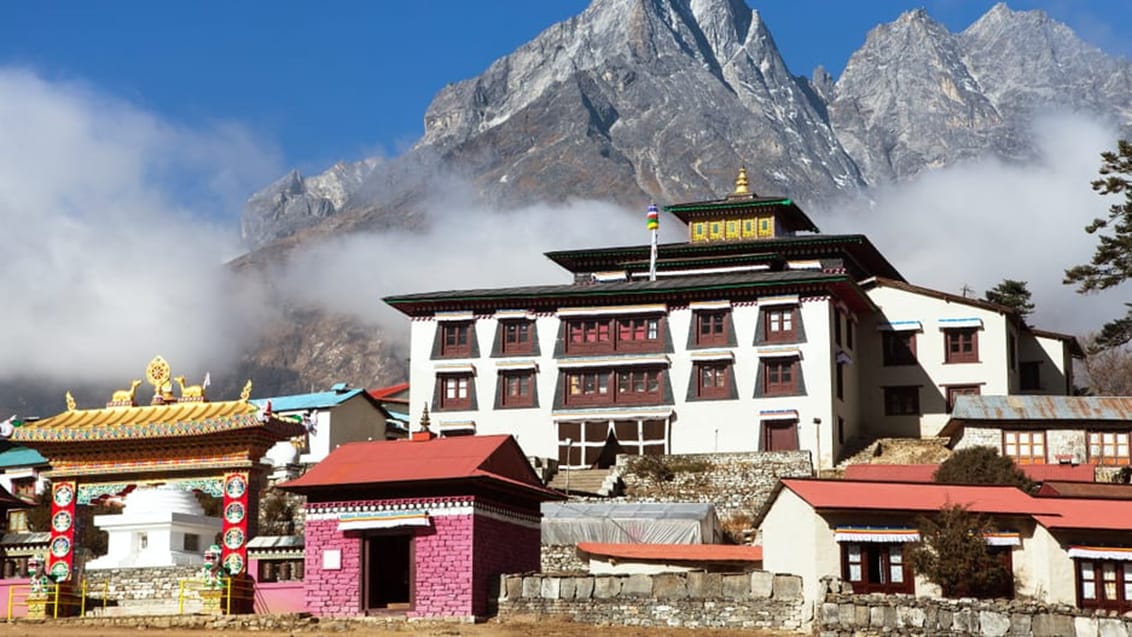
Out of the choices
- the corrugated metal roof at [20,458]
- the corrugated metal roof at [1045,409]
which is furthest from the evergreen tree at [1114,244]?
the corrugated metal roof at [20,458]

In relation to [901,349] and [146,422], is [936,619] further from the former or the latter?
[901,349]

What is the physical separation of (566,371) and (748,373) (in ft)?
25.9

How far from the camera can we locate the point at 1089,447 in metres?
61.1

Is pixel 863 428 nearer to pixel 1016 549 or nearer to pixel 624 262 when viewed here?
pixel 624 262

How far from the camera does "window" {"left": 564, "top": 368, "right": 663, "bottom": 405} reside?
69375 mm

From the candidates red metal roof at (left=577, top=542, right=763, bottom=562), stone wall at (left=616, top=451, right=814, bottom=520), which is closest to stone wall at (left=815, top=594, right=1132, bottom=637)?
red metal roof at (left=577, top=542, right=763, bottom=562)

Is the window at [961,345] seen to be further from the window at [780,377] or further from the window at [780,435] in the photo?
the window at [780,435]

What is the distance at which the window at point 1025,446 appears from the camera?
61.1m

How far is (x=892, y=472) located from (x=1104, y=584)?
16.6 m

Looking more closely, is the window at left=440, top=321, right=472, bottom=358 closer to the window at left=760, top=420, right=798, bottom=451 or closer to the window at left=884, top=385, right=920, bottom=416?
the window at left=760, top=420, right=798, bottom=451

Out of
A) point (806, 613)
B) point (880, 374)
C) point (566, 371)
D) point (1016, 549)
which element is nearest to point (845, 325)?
point (880, 374)

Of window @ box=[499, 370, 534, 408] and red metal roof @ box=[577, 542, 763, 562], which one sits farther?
window @ box=[499, 370, 534, 408]

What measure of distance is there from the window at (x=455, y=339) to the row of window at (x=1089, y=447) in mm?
23429

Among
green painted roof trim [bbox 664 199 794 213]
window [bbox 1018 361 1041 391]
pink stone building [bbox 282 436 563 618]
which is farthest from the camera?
green painted roof trim [bbox 664 199 794 213]
